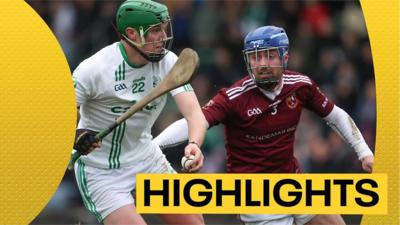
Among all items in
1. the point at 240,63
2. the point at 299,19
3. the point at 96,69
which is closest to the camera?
the point at 96,69

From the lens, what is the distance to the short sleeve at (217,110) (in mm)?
6016

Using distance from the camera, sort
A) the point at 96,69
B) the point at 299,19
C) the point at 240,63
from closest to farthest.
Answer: the point at 96,69 < the point at 240,63 < the point at 299,19

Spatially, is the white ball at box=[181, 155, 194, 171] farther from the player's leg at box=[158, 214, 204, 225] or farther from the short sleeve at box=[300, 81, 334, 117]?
the short sleeve at box=[300, 81, 334, 117]

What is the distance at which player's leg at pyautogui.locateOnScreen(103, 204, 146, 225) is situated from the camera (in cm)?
602

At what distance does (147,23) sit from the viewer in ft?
19.9

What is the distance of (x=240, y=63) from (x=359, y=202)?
9.94ft

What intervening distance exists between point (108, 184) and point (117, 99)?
49 cm

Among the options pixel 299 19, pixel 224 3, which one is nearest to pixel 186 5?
pixel 224 3

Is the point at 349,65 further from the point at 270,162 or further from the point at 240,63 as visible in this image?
the point at 270,162

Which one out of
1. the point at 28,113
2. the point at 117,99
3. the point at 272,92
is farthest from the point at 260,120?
the point at 28,113

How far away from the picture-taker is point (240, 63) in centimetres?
895

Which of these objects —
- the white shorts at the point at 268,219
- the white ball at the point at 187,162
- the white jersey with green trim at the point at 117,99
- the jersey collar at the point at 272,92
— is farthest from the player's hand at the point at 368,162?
the white ball at the point at 187,162

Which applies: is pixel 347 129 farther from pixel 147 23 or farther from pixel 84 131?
pixel 84 131

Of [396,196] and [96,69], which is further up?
[96,69]
